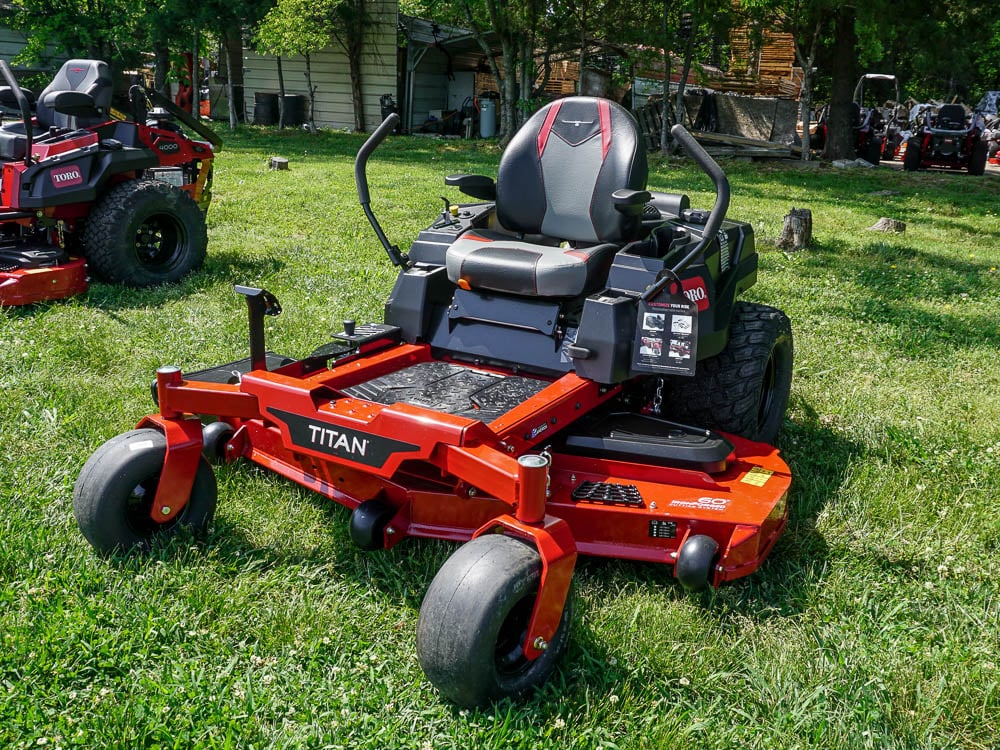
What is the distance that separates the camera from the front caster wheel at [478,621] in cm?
233

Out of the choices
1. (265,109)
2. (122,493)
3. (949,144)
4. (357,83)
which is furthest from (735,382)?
(265,109)

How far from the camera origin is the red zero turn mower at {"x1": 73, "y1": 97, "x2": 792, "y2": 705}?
8.26 ft

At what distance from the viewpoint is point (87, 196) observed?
616 cm

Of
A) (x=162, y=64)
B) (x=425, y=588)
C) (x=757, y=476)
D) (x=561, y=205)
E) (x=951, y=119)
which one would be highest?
(x=162, y=64)

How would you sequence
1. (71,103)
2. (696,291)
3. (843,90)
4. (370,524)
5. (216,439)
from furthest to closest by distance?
(843,90), (71,103), (216,439), (696,291), (370,524)

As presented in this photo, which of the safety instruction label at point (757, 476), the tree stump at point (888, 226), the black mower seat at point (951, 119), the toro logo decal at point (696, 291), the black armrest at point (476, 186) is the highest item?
the black mower seat at point (951, 119)

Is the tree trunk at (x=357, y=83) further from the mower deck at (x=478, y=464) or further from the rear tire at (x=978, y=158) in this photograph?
the mower deck at (x=478, y=464)

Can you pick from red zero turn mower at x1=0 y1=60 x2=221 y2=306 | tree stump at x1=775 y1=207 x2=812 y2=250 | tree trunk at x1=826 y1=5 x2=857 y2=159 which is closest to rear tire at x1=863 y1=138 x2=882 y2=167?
tree trunk at x1=826 y1=5 x2=857 y2=159

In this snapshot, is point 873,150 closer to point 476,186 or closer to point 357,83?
point 357,83

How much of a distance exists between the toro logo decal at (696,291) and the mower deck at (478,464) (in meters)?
0.51

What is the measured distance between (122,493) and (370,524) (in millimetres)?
793

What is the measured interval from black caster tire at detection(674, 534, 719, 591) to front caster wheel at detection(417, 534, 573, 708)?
1.96ft

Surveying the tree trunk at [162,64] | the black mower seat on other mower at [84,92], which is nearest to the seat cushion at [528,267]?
the black mower seat on other mower at [84,92]

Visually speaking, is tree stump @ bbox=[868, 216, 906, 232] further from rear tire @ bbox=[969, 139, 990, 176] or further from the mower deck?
rear tire @ bbox=[969, 139, 990, 176]
